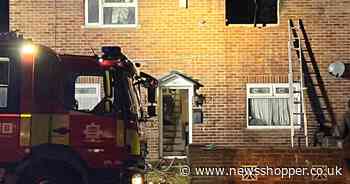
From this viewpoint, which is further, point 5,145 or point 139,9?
point 139,9

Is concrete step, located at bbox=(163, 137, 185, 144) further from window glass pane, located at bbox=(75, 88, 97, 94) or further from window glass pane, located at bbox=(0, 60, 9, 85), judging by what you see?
window glass pane, located at bbox=(0, 60, 9, 85)

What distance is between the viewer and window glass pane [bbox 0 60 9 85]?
9141 millimetres

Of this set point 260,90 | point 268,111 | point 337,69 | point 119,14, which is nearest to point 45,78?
point 119,14

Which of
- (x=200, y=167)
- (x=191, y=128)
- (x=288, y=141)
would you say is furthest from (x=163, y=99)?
(x=200, y=167)

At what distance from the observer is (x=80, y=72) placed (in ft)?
30.8

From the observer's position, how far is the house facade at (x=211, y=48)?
17641 millimetres

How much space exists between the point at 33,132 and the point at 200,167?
3.88 metres

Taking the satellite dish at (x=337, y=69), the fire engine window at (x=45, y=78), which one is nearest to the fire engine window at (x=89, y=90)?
the fire engine window at (x=45, y=78)

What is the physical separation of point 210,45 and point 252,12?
1.52 meters

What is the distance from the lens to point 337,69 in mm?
17344

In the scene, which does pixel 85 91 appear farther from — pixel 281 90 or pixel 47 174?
pixel 281 90

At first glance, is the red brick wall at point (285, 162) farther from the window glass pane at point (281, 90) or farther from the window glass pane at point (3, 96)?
the window glass pane at point (281, 90)

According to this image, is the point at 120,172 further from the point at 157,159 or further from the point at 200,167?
the point at 157,159

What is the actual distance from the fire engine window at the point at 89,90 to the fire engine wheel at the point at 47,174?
0.86m
